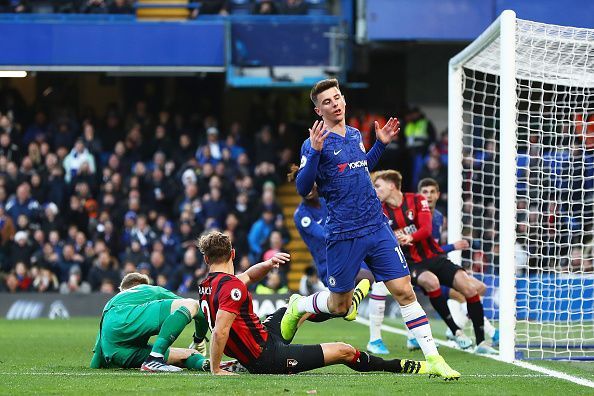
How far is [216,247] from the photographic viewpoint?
885 cm

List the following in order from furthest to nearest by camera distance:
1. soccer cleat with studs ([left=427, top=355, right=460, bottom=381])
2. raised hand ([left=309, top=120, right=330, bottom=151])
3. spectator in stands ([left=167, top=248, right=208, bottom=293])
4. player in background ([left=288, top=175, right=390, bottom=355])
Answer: spectator in stands ([left=167, top=248, right=208, bottom=293]) → player in background ([left=288, top=175, right=390, bottom=355]) → soccer cleat with studs ([left=427, top=355, right=460, bottom=381]) → raised hand ([left=309, top=120, right=330, bottom=151])

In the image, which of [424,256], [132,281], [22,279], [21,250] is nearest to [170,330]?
[132,281]

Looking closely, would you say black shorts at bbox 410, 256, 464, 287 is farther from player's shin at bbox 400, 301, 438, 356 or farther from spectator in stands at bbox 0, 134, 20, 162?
spectator in stands at bbox 0, 134, 20, 162

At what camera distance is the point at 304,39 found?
23.5 metres

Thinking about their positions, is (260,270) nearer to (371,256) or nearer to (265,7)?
(371,256)

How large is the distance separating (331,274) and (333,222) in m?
0.40

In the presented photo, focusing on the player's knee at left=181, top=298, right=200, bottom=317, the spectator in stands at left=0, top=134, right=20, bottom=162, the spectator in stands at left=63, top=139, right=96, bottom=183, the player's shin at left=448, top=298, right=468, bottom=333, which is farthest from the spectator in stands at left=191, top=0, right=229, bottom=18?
the player's knee at left=181, top=298, right=200, bottom=317

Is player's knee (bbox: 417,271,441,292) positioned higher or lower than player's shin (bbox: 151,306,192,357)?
higher

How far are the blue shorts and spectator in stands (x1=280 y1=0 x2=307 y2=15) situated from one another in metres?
15.4

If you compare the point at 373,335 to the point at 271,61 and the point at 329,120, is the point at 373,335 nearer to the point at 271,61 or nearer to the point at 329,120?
the point at 329,120

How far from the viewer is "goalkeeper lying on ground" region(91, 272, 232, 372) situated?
949cm

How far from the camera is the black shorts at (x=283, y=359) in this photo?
8.84m

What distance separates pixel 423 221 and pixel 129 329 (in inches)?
135

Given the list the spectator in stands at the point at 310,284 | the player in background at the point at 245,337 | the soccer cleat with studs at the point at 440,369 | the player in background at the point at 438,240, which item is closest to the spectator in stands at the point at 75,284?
the spectator in stands at the point at 310,284
